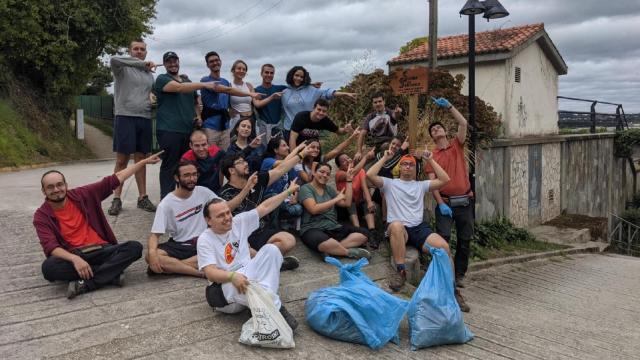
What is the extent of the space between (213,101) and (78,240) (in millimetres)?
2702

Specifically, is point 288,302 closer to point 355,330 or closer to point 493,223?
point 355,330

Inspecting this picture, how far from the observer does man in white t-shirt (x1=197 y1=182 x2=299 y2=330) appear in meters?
3.82

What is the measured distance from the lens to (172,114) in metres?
6.19

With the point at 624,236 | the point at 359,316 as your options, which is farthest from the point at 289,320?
the point at 624,236

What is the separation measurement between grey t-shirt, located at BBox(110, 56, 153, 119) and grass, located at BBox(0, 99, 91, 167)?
9.26 meters

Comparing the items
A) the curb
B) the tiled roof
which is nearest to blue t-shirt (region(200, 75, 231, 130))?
the curb

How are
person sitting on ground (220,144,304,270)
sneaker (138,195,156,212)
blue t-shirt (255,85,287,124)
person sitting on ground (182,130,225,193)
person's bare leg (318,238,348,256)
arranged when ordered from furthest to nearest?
blue t-shirt (255,85,287,124) → sneaker (138,195,156,212) → person's bare leg (318,238,348,256) → person sitting on ground (182,130,225,193) → person sitting on ground (220,144,304,270)

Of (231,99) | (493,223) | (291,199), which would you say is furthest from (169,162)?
(493,223)

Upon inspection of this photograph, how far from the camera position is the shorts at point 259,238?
17.4 ft

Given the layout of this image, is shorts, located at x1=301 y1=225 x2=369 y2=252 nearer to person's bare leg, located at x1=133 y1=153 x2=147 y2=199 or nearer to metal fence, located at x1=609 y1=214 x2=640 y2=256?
person's bare leg, located at x1=133 y1=153 x2=147 y2=199

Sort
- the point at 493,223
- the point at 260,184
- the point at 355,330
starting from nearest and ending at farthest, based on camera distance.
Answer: the point at 355,330 → the point at 260,184 → the point at 493,223

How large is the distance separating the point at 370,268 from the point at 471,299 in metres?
1.54

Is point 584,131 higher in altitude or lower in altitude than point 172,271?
higher

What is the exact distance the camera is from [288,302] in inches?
180
